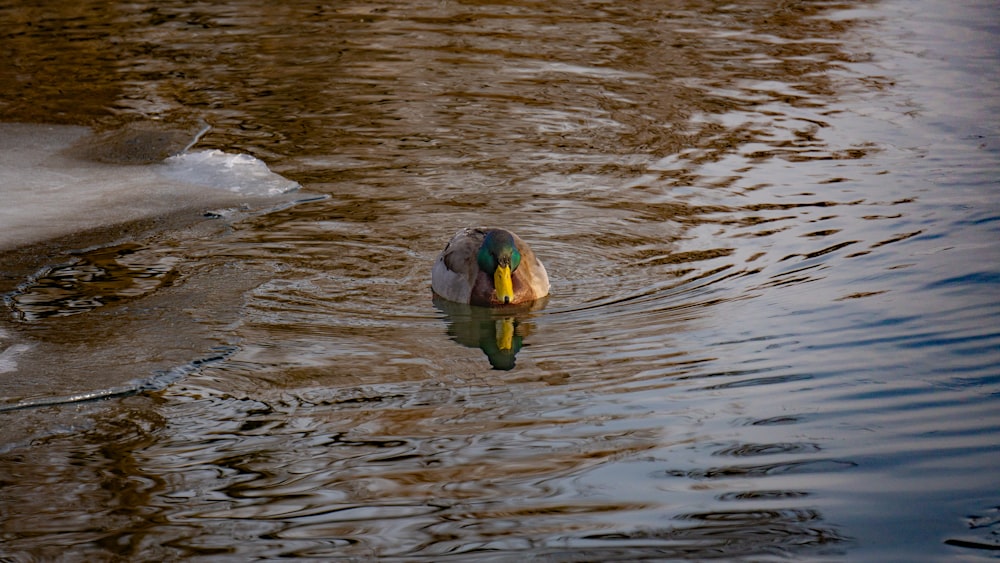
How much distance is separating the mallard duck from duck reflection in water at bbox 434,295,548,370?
5 cm

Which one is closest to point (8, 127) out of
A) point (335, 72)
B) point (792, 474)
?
point (335, 72)

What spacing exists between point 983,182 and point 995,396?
4.12 meters

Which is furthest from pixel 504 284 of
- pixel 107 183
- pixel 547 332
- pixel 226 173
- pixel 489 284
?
pixel 107 183

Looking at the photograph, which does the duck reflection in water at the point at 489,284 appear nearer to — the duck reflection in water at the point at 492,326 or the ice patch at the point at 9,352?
the duck reflection in water at the point at 492,326

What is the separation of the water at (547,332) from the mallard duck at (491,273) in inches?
5.4

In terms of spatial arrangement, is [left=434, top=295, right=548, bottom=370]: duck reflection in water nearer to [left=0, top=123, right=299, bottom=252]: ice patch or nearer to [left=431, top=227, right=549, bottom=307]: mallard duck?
[left=431, top=227, right=549, bottom=307]: mallard duck

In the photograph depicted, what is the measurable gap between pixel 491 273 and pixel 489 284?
10 cm

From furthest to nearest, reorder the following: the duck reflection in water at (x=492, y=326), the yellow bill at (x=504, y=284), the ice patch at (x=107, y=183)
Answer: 1. the ice patch at (x=107, y=183)
2. the yellow bill at (x=504, y=284)
3. the duck reflection in water at (x=492, y=326)

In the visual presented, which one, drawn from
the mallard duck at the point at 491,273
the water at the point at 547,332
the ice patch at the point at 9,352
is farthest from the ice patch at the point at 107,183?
the mallard duck at the point at 491,273

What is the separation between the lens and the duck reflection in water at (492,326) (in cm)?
681

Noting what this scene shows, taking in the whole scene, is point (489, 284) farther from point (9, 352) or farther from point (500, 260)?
point (9, 352)

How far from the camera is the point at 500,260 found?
24.2ft

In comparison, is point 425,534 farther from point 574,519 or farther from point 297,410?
point 297,410

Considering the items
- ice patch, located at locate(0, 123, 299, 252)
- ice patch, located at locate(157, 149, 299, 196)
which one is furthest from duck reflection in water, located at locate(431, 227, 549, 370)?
ice patch, located at locate(157, 149, 299, 196)
